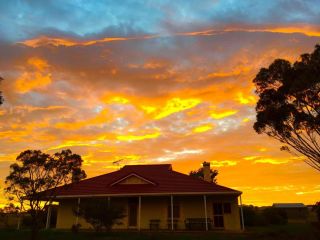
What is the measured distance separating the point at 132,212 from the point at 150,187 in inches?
108

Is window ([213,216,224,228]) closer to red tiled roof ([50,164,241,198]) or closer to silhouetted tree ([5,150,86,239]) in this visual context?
red tiled roof ([50,164,241,198])

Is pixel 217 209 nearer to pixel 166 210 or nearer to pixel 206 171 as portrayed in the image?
pixel 166 210

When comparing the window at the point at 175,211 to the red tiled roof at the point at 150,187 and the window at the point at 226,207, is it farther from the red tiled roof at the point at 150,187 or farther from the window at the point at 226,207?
the window at the point at 226,207

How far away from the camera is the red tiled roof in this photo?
27.8m

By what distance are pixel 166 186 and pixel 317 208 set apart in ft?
39.6

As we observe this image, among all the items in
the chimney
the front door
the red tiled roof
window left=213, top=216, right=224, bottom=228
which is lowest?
window left=213, top=216, right=224, bottom=228

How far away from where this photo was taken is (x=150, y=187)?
2930 cm

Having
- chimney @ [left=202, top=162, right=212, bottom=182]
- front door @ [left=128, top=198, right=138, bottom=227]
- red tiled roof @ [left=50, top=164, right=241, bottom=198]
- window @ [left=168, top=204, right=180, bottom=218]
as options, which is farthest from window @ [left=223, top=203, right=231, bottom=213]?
front door @ [left=128, top=198, right=138, bottom=227]

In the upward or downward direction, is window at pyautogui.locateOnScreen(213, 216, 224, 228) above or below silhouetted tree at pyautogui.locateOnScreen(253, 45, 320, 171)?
below

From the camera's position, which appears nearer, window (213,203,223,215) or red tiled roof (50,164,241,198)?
red tiled roof (50,164,241,198)

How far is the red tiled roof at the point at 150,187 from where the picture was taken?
91.1 ft

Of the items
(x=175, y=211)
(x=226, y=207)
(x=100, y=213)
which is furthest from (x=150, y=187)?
(x=100, y=213)

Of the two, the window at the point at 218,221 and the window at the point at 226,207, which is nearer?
the window at the point at 218,221

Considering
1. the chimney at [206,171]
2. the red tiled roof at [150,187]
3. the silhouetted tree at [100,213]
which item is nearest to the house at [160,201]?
the red tiled roof at [150,187]
